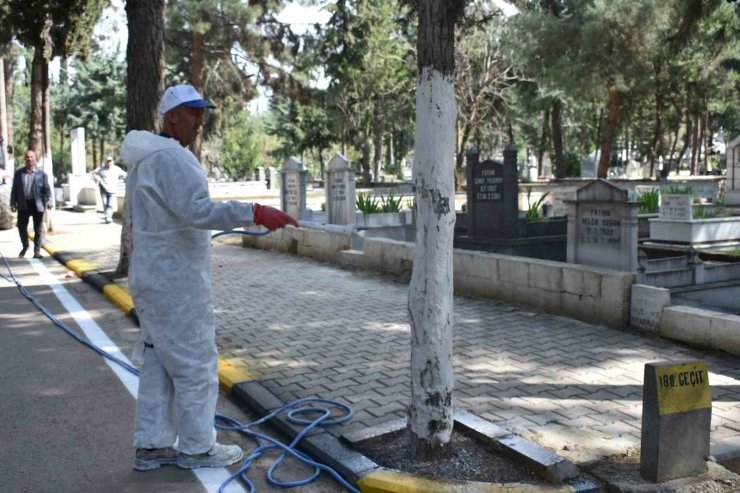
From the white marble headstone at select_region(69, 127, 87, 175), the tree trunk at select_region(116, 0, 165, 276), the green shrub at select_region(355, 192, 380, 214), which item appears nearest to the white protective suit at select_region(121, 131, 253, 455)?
the tree trunk at select_region(116, 0, 165, 276)

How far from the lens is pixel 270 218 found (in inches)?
153

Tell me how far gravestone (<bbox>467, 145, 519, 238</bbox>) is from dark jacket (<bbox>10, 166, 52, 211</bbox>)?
8145mm

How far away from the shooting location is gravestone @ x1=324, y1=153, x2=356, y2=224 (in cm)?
1496

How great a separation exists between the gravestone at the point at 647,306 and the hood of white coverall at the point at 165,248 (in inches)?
180

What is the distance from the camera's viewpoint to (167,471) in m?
4.29

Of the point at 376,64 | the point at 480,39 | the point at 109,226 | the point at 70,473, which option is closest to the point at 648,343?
the point at 70,473

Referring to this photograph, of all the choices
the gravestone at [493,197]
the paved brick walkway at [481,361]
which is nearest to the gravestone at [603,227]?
the paved brick walkway at [481,361]

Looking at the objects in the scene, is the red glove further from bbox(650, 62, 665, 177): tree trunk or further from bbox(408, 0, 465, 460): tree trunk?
bbox(650, 62, 665, 177): tree trunk

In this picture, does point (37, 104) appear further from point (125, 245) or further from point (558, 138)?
point (558, 138)

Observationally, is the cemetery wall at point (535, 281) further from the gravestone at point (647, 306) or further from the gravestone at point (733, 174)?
the gravestone at point (733, 174)

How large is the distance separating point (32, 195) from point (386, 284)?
7857 millimetres

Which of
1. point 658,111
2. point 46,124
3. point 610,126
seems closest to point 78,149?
point 46,124

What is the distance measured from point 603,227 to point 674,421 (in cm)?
540

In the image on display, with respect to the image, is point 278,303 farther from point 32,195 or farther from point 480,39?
point 480,39
